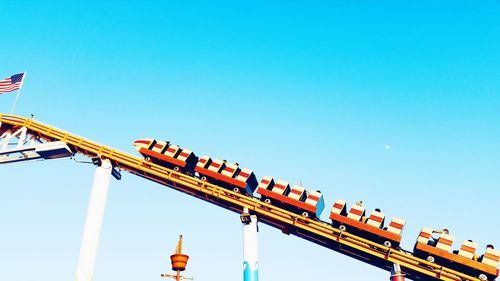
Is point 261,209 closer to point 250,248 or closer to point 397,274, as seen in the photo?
point 250,248

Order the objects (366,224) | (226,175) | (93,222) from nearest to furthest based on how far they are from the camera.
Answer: (366,224)
(93,222)
(226,175)

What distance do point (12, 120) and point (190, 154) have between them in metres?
14.7

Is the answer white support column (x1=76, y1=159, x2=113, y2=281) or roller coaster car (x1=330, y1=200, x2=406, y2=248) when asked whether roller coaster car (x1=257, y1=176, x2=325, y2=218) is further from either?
white support column (x1=76, y1=159, x2=113, y2=281)

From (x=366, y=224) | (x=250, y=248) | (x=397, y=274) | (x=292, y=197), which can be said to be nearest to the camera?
(x=397, y=274)

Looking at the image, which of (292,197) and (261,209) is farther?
(261,209)

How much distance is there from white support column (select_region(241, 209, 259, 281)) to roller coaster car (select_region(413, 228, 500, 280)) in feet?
31.1

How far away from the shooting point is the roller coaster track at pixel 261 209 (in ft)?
81.4

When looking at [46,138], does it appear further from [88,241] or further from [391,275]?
[391,275]

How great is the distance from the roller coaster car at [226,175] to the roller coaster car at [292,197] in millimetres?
1087

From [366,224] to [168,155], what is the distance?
13.8 metres

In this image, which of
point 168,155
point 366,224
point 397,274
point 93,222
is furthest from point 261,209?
point 93,222

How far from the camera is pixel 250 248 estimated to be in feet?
84.7

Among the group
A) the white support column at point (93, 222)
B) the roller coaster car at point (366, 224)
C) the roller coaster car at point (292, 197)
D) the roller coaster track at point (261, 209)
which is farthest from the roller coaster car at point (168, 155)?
the roller coaster car at point (366, 224)

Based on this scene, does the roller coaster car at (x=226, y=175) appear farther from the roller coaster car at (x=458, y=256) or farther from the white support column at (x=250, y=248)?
the roller coaster car at (x=458, y=256)
